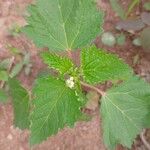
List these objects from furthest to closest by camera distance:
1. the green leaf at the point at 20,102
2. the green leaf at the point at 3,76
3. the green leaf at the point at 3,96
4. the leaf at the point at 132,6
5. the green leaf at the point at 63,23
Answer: the leaf at the point at 132,6, the green leaf at the point at 3,76, the green leaf at the point at 3,96, the green leaf at the point at 20,102, the green leaf at the point at 63,23

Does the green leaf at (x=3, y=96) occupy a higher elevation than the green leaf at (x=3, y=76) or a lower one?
lower

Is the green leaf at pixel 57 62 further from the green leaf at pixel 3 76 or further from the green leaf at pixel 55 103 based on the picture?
the green leaf at pixel 3 76

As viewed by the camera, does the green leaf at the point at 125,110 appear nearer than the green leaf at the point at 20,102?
Yes

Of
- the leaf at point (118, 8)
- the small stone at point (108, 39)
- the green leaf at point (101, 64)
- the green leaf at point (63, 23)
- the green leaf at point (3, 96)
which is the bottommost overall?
the green leaf at point (3, 96)

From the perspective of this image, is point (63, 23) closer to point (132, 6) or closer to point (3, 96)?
point (3, 96)

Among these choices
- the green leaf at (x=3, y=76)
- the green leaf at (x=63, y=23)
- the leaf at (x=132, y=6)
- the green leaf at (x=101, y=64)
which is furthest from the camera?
the leaf at (x=132, y=6)

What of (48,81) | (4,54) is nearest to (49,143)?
(4,54)

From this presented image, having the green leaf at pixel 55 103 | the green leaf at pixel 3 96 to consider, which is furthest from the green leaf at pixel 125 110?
the green leaf at pixel 3 96

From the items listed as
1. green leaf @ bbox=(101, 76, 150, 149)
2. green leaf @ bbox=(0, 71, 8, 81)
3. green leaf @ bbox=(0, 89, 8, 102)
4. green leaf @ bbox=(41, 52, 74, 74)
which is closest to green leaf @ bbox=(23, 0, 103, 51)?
green leaf @ bbox=(41, 52, 74, 74)
